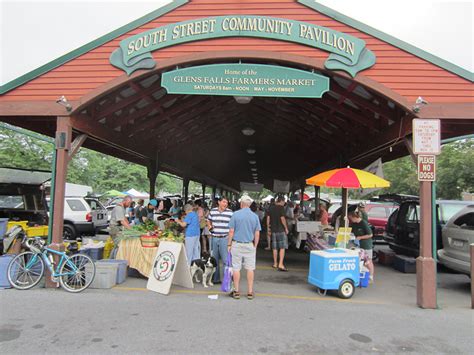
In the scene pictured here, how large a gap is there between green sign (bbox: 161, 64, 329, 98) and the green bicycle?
3.58 meters

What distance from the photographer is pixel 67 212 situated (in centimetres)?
1321

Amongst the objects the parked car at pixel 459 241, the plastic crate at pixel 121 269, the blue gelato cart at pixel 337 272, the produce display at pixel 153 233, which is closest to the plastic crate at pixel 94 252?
the produce display at pixel 153 233

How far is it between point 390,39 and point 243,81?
275 cm

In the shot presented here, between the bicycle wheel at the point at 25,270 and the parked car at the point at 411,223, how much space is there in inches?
349

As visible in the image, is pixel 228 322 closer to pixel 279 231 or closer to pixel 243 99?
pixel 279 231

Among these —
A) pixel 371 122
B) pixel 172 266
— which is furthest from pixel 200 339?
pixel 371 122

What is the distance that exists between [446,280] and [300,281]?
12.5 feet

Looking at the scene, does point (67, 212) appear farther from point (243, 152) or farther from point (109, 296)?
point (243, 152)

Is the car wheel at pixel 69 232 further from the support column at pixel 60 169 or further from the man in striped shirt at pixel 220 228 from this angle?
the man in striped shirt at pixel 220 228

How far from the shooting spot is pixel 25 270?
6629 millimetres

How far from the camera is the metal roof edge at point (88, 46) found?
6.72 meters

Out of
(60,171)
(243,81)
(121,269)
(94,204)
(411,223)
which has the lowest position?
(121,269)

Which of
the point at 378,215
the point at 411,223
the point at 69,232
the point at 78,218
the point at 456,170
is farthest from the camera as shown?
the point at 456,170

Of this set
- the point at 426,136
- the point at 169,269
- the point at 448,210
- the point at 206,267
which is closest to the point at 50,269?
the point at 169,269
